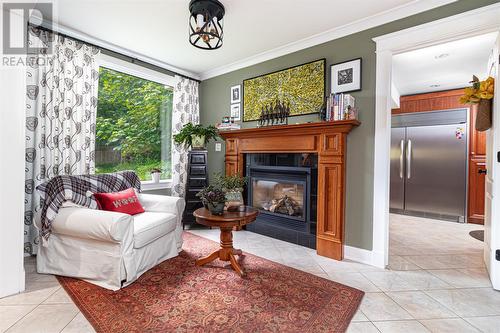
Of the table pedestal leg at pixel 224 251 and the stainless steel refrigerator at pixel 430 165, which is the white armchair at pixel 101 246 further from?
the stainless steel refrigerator at pixel 430 165

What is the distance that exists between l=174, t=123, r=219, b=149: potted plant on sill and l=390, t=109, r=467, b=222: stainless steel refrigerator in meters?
3.78

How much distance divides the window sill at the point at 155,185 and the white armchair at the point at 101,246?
4.42 ft

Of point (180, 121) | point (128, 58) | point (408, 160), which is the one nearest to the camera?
point (128, 58)

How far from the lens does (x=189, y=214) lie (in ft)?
11.9

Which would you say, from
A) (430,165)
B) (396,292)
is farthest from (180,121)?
(430,165)

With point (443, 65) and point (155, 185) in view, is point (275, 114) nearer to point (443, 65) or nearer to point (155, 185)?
point (155, 185)

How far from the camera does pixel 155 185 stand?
374 centimetres

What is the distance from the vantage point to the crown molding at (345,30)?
7.40ft

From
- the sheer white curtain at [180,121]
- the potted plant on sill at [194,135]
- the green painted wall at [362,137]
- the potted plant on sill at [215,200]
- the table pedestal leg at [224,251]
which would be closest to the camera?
the potted plant on sill at [215,200]

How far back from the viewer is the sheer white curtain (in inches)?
155

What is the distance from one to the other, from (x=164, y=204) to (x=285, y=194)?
1.54 metres

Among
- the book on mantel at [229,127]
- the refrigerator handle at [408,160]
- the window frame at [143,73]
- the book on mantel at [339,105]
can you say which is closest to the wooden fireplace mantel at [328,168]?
the book on mantel at [339,105]

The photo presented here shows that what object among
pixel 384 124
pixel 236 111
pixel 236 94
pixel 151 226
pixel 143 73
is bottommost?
pixel 151 226

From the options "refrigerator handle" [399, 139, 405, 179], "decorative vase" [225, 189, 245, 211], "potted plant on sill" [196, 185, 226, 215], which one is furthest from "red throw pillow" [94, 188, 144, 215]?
"refrigerator handle" [399, 139, 405, 179]
